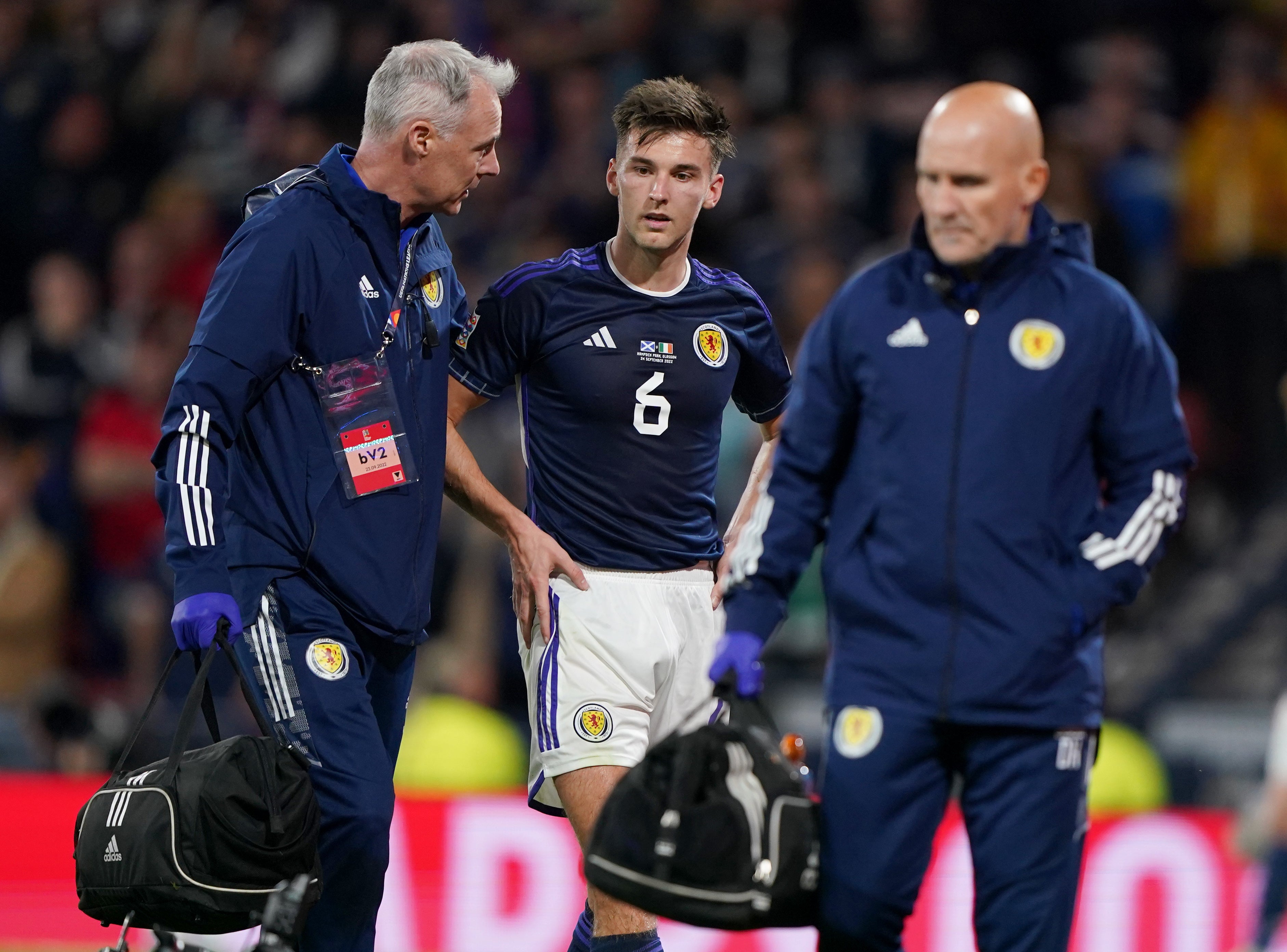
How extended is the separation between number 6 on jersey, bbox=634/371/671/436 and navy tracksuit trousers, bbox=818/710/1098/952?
1559 millimetres

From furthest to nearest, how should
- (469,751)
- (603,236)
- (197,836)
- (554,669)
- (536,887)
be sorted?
(603,236) < (469,751) < (536,887) < (554,669) < (197,836)

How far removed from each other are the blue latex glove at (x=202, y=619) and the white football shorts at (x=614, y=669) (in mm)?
1109

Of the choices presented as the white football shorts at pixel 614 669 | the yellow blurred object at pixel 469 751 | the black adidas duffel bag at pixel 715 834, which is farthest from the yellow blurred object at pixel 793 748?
the yellow blurred object at pixel 469 751

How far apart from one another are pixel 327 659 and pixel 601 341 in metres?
1.26

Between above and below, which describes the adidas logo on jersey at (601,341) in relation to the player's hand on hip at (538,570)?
above

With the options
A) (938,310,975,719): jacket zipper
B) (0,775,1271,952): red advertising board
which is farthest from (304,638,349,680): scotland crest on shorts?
(0,775,1271,952): red advertising board

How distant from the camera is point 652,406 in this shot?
17.4 ft

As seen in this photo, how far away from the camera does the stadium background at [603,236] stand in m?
9.85

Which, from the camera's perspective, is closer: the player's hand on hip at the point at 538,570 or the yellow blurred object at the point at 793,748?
the yellow blurred object at the point at 793,748

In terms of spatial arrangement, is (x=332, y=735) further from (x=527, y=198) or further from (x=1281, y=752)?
(x=527, y=198)

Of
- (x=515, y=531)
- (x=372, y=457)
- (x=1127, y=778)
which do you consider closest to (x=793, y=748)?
(x=515, y=531)

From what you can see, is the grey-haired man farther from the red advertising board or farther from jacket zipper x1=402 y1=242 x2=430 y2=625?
the red advertising board

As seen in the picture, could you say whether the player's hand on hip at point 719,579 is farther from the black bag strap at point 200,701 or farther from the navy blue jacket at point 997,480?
the black bag strap at point 200,701

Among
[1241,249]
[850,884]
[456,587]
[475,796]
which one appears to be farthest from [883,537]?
[1241,249]
